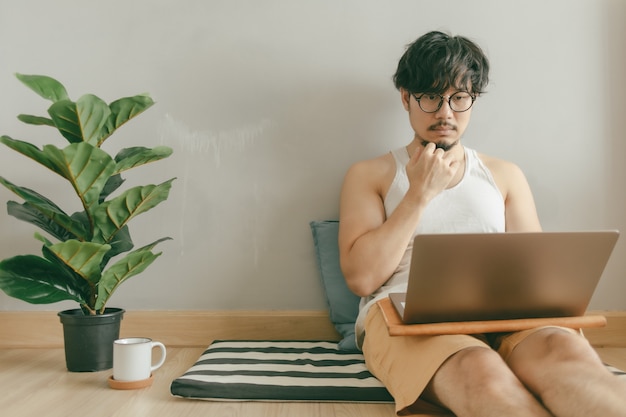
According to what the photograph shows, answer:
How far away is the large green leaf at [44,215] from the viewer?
157 centimetres

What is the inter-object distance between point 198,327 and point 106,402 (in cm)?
60

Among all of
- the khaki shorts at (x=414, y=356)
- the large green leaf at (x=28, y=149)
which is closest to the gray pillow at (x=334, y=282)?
the khaki shorts at (x=414, y=356)

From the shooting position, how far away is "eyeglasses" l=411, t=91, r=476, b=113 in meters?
1.63

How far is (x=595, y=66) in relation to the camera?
1.95 meters

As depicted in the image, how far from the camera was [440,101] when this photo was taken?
1.63 m

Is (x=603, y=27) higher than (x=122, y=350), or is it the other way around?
(x=603, y=27)

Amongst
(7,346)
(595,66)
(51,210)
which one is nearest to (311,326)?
(51,210)

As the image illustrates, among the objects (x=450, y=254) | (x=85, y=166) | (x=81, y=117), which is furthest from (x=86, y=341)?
(x=450, y=254)

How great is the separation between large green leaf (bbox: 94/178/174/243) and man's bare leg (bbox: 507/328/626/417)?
0.99 m

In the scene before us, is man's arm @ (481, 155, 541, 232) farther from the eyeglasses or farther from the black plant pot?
the black plant pot

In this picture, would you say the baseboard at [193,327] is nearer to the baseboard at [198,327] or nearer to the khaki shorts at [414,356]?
the baseboard at [198,327]

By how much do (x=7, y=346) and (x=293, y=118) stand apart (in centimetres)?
118

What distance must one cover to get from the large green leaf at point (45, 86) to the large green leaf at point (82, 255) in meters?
0.40

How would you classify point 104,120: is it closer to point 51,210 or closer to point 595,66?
point 51,210
